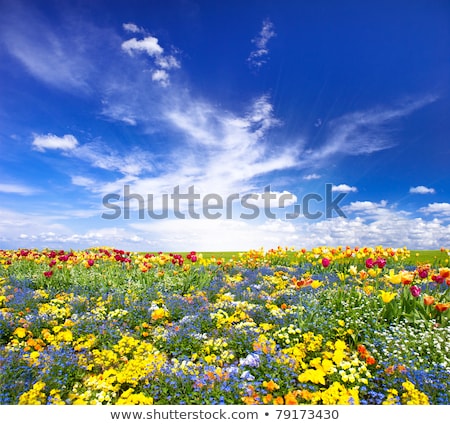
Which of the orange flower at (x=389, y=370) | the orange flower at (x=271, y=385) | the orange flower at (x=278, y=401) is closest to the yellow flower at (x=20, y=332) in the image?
the orange flower at (x=271, y=385)

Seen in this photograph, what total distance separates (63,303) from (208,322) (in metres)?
3.63

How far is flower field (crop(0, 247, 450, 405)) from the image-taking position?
3.92 meters

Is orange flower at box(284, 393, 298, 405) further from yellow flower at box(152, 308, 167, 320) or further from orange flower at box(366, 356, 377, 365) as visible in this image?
yellow flower at box(152, 308, 167, 320)

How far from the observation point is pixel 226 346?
5148 mm

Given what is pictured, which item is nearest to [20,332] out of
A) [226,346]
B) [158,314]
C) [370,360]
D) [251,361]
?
[158,314]

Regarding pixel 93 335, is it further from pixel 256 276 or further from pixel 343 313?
pixel 256 276

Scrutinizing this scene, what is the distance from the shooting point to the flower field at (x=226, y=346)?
3918mm

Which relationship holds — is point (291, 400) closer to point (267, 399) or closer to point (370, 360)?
point (267, 399)

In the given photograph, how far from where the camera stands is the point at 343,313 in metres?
5.79

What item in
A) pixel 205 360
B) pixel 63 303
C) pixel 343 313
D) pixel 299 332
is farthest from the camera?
pixel 63 303

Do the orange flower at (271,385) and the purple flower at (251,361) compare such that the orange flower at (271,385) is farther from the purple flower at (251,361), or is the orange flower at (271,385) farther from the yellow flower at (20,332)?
the yellow flower at (20,332)

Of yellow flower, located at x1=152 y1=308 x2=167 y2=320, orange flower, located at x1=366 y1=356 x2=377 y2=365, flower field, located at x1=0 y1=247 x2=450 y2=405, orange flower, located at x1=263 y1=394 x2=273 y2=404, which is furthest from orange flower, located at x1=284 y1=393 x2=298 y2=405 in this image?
yellow flower, located at x1=152 y1=308 x2=167 y2=320

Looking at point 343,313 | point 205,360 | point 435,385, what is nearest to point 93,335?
point 205,360

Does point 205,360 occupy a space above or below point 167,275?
below
